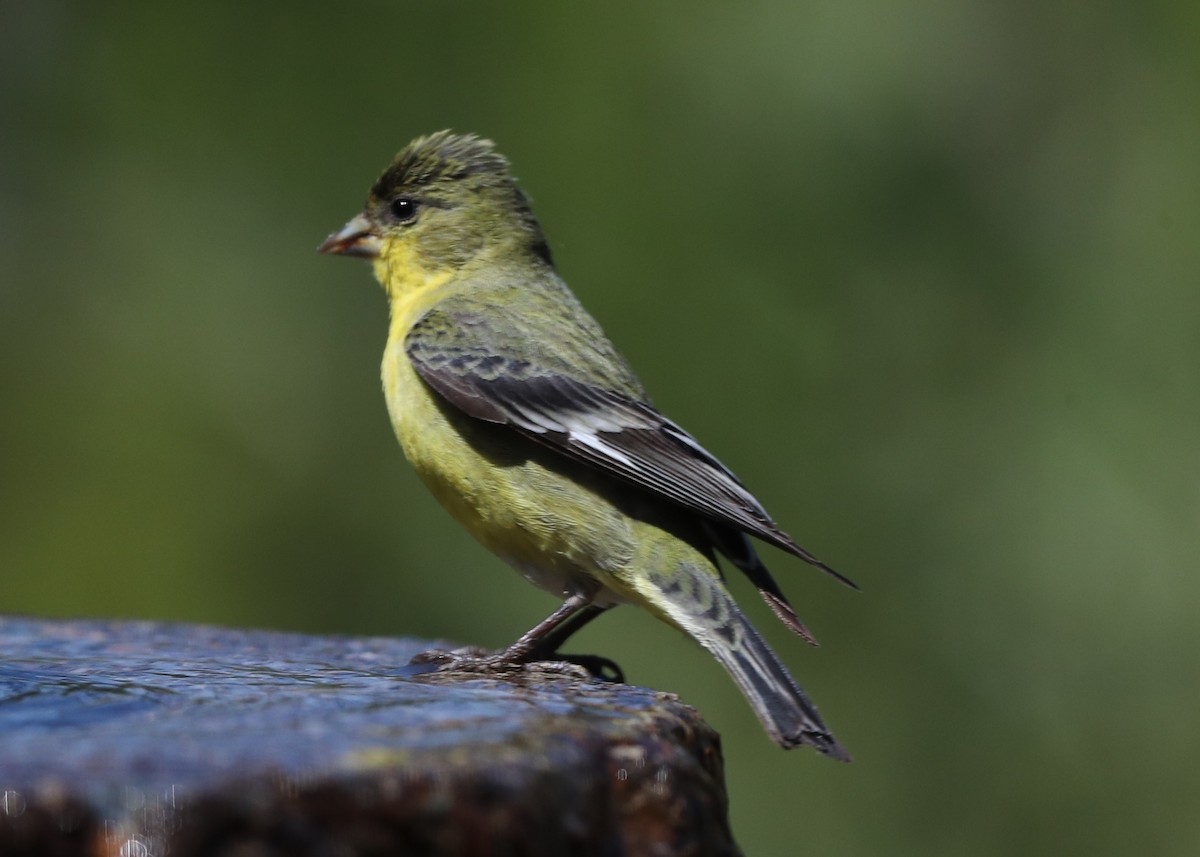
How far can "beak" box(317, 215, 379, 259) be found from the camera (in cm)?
505

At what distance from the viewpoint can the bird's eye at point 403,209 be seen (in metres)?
5.06

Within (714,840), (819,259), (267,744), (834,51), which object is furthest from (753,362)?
(267,744)

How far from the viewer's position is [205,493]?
6734 mm

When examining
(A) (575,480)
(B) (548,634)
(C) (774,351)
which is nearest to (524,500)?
(A) (575,480)

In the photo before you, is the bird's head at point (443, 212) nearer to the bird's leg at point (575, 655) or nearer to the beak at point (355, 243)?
the beak at point (355, 243)

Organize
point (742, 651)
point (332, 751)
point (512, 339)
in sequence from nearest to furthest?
point (332, 751) < point (742, 651) < point (512, 339)

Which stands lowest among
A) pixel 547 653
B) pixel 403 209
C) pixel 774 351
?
pixel 547 653

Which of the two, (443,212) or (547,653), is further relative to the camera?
(443,212)

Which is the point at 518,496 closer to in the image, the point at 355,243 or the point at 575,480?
the point at 575,480

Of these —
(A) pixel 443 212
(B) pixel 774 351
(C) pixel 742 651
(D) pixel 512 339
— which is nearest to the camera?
(C) pixel 742 651

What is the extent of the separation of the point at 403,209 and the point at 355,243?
7.5 inches

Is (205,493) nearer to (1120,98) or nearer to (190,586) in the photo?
(190,586)

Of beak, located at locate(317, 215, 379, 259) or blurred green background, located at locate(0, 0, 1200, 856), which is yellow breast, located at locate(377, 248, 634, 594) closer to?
beak, located at locate(317, 215, 379, 259)

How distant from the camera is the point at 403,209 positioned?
5078 millimetres
